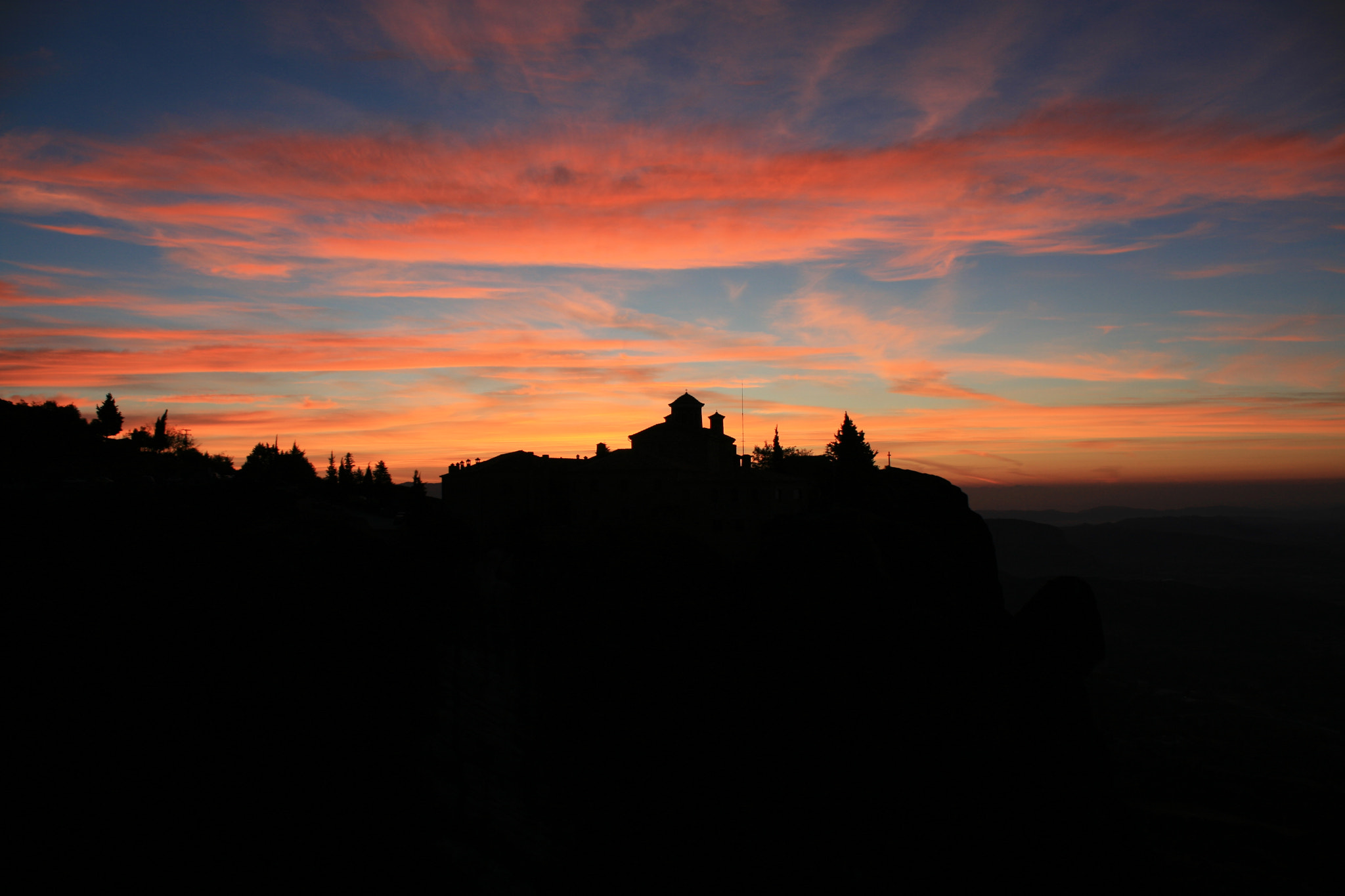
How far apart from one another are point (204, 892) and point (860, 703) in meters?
43.3

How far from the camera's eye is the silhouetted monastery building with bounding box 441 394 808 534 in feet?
179

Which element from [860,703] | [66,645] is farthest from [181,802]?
[860,703]

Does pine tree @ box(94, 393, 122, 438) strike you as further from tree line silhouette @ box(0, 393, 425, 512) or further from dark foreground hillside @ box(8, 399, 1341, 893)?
dark foreground hillside @ box(8, 399, 1341, 893)

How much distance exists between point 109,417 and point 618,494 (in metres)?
111

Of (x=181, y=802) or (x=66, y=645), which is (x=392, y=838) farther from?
(x=66, y=645)

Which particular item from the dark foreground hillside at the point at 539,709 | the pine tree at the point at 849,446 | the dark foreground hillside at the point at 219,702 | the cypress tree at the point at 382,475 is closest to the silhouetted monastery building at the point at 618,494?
the dark foreground hillside at the point at 539,709

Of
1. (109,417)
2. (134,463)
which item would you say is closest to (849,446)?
(134,463)

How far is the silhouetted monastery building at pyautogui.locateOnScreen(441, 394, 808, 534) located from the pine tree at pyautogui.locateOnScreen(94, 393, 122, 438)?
92.7 meters

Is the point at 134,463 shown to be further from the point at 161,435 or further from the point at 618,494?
the point at 618,494

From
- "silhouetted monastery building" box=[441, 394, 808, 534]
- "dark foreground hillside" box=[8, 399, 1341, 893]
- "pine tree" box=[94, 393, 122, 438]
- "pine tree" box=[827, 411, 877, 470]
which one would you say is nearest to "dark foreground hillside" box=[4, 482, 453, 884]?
"dark foreground hillside" box=[8, 399, 1341, 893]

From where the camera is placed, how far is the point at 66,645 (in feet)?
152

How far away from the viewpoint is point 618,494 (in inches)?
2170

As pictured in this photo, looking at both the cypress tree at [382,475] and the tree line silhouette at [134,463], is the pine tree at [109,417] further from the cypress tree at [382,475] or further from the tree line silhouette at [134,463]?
the cypress tree at [382,475]

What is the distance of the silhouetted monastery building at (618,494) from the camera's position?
179ft
